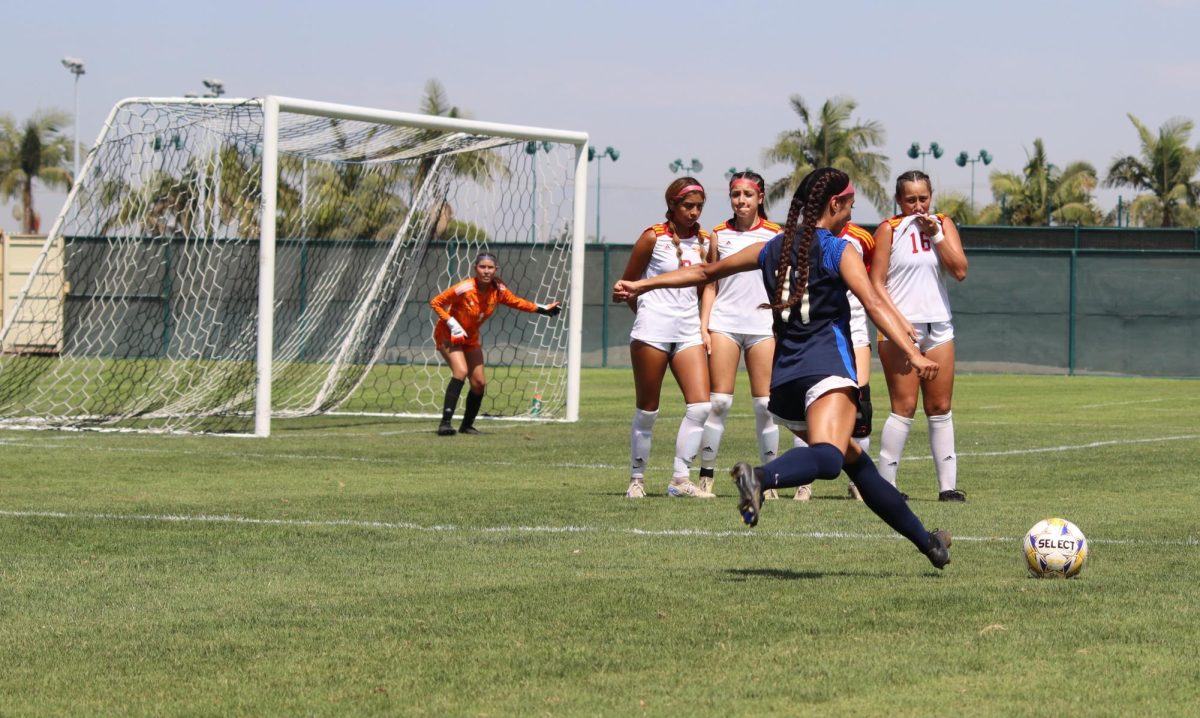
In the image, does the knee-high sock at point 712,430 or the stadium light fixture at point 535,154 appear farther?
the stadium light fixture at point 535,154

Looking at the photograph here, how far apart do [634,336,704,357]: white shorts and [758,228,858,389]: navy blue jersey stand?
3589 mm

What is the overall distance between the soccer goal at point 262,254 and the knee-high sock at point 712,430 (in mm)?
6289

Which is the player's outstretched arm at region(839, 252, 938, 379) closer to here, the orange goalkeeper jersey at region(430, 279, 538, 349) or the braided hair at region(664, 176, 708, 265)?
the braided hair at region(664, 176, 708, 265)

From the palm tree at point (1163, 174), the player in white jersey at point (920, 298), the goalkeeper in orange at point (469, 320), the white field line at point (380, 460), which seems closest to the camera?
the player in white jersey at point (920, 298)

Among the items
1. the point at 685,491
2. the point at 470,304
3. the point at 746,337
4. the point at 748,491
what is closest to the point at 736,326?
the point at 746,337

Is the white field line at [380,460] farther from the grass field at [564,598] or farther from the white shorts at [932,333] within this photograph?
the white shorts at [932,333]

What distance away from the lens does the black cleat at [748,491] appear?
6.69 m

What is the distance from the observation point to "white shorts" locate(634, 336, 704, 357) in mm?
11078

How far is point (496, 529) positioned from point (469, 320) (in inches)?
367

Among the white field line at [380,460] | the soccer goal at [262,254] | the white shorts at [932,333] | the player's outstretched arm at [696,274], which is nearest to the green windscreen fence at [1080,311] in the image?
the soccer goal at [262,254]

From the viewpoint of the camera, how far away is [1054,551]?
23.5 ft

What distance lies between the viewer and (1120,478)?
12.2 metres

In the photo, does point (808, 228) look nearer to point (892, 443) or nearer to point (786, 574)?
point (786, 574)

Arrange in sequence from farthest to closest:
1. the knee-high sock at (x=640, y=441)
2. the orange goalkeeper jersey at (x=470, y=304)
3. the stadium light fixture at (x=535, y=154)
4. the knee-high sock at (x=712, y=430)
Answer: the stadium light fixture at (x=535, y=154), the orange goalkeeper jersey at (x=470, y=304), the knee-high sock at (x=712, y=430), the knee-high sock at (x=640, y=441)
